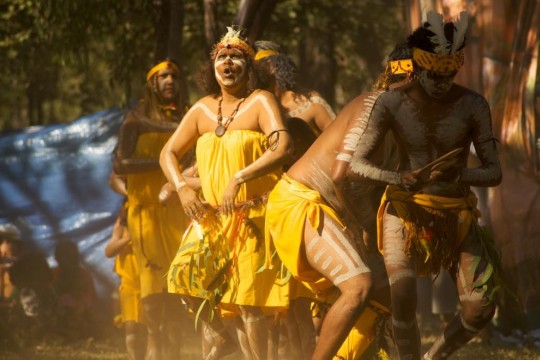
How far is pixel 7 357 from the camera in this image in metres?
11.0

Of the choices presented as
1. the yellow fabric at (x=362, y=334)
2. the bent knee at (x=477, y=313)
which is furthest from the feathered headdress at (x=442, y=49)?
the yellow fabric at (x=362, y=334)

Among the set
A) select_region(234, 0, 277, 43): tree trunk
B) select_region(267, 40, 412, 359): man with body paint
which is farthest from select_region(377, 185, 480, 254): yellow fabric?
select_region(234, 0, 277, 43): tree trunk

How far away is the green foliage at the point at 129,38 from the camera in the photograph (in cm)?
1352

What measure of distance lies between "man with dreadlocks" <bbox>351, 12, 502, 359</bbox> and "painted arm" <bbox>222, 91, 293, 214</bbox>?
94cm

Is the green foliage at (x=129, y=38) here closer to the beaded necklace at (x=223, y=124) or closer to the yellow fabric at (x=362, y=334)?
the beaded necklace at (x=223, y=124)

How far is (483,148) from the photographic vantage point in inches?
266

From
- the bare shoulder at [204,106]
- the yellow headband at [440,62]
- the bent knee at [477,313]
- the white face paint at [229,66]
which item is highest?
the yellow headband at [440,62]

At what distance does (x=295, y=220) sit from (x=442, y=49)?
48.5 inches

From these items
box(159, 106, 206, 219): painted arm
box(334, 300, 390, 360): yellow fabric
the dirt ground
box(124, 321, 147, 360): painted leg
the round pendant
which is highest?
the round pendant

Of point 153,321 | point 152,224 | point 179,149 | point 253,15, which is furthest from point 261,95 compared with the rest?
point 253,15

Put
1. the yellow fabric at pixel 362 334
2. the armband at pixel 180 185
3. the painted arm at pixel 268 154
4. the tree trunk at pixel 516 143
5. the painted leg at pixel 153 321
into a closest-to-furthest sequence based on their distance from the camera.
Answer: the yellow fabric at pixel 362 334, the painted arm at pixel 268 154, the armband at pixel 180 185, the painted leg at pixel 153 321, the tree trunk at pixel 516 143

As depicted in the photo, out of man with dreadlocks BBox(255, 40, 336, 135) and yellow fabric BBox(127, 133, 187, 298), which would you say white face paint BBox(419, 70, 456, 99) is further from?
yellow fabric BBox(127, 133, 187, 298)

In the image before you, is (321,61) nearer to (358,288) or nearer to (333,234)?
(333,234)

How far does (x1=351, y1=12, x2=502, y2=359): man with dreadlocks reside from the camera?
6.68 meters
